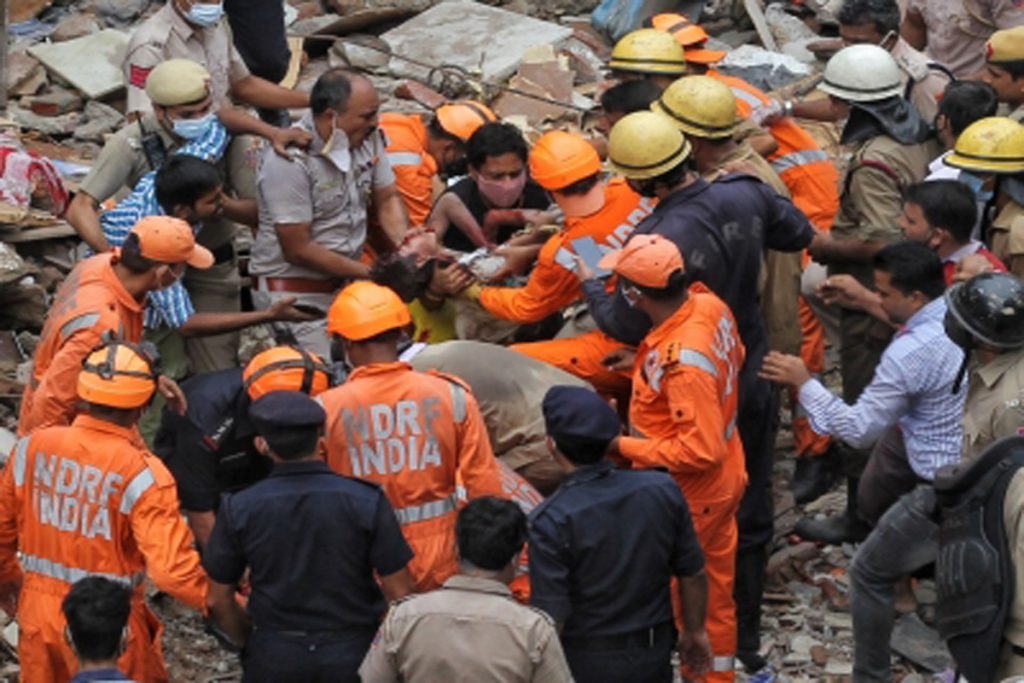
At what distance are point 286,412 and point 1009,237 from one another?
12.1ft

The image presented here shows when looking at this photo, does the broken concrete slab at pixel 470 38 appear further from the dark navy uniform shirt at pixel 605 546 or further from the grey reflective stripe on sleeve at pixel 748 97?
the dark navy uniform shirt at pixel 605 546

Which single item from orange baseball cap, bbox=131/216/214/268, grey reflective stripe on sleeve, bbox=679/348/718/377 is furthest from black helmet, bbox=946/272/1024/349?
orange baseball cap, bbox=131/216/214/268

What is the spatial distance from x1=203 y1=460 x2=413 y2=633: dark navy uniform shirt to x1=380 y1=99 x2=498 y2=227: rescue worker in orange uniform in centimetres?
357

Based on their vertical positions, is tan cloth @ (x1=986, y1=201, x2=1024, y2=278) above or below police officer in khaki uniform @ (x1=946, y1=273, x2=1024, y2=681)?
below

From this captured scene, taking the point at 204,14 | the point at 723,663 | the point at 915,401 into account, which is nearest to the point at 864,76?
the point at 915,401

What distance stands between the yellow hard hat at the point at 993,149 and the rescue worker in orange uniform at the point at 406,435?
285 cm

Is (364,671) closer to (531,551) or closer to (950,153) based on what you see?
(531,551)

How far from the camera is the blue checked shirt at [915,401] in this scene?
307 inches

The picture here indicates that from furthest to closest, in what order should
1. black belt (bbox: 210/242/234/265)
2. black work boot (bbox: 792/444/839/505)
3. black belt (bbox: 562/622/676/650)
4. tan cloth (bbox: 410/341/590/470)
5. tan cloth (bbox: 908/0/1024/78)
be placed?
tan cloth (bbox: 908/0/1024/78) → black work boot (bbox: 792/444/839/505) → black belt (bbox: 210/242/234/265) → tan cloth (bbox: 410/341/590/470) → black belt (bbox: 562/622/676/650)

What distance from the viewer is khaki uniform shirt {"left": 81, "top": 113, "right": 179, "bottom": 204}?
927 centimetres

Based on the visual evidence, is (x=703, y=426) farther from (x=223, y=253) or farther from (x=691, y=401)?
(x=223, y=253)

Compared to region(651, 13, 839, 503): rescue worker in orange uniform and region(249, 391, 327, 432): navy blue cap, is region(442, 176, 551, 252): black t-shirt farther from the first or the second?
region(249, 391, 327, 432): navy blue cap

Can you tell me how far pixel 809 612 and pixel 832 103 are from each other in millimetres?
2707

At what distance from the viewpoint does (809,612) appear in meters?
9.16
